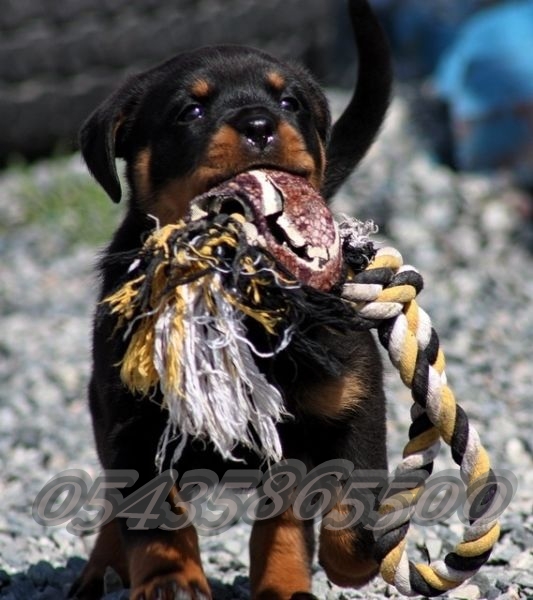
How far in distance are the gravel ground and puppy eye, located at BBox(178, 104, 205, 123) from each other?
115cm

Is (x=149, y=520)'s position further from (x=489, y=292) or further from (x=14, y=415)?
(x=489, y=292)

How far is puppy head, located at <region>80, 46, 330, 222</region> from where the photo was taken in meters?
2.81

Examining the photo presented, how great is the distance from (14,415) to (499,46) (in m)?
3.63

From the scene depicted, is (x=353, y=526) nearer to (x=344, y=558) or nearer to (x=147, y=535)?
(x=344, y=558)

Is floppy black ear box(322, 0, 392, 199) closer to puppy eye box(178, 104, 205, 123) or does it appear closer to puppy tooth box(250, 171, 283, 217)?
puppy eye box(178, 104, 205, 123)

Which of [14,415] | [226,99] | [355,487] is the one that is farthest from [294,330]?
[14,415]

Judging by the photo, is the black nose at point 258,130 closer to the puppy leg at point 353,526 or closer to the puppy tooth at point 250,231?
the puppy tooth at point 250,231

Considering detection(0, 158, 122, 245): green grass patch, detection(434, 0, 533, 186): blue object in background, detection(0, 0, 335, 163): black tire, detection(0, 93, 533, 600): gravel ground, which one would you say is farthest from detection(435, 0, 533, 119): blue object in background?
detection(0, 158, 122, 245): green grass patch

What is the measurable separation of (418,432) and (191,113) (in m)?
1.00

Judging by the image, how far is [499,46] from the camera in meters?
7.07

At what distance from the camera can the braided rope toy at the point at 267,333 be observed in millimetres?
2418

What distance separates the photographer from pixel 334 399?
111 inches

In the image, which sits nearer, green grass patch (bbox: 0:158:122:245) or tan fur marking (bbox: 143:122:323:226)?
tan fur marking (bbox: 143:122:323:226)

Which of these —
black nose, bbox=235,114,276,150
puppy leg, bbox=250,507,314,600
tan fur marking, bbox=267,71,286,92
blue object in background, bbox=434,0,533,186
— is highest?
black nose, bbox=235,114,276,150
